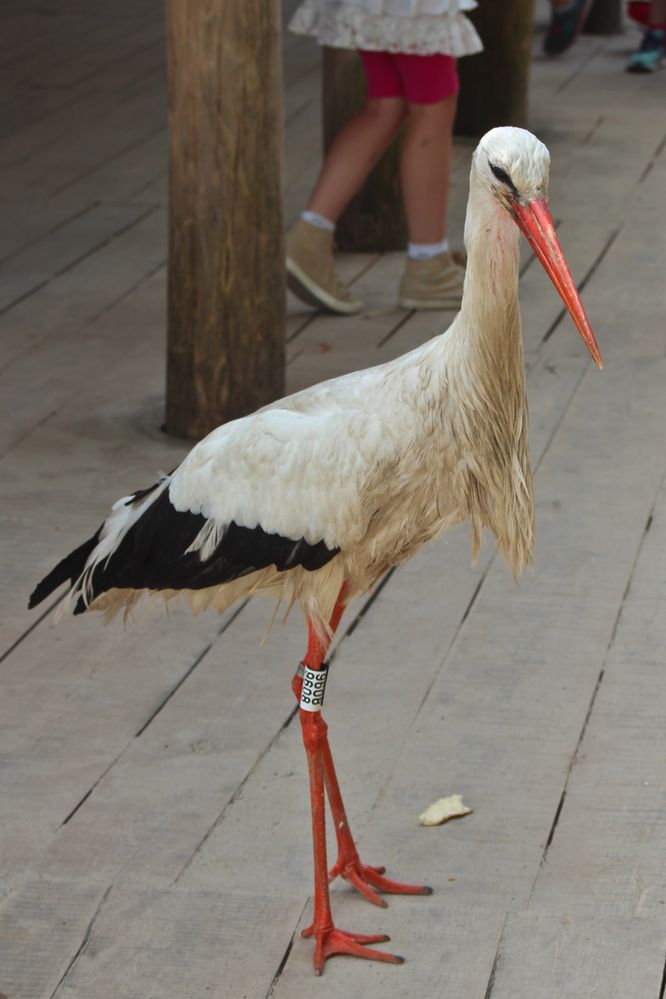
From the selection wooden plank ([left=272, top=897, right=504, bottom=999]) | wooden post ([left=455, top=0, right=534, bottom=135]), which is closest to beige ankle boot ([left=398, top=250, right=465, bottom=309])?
wooden post ([left=455, top=0, right=534, bottom=135])

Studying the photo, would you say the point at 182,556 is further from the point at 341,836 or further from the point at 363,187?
the point at 363,187

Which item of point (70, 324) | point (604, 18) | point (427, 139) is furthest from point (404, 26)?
point (604, 18)

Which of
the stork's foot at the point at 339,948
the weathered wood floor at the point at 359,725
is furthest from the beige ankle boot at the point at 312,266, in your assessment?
the stork's foot at the point at 339,948

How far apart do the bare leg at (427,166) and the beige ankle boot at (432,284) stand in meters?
0.09

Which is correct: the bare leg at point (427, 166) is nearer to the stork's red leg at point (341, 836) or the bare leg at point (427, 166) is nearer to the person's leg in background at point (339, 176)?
the person's leg in background at point (339, 176)

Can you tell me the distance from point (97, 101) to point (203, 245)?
14.1 ft

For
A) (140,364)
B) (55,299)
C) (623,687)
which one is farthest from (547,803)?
(55,299)

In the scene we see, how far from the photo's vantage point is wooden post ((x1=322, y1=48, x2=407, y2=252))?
611cm

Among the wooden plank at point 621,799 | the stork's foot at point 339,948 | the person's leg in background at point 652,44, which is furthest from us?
the person's leg in background at point 652,44

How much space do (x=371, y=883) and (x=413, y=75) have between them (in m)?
3.33

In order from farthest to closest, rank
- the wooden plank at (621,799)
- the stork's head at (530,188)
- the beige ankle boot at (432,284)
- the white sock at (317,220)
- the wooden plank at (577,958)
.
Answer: the beige ankle boot at (432,284) < the white sock at (317,220) < the wooden plank at (621,799) < the wooden plank at (577,958) < the stork's head at (530,188)

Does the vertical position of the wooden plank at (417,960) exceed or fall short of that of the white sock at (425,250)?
it falls short

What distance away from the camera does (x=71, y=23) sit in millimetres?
10227

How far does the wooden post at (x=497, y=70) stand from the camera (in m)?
7.36
